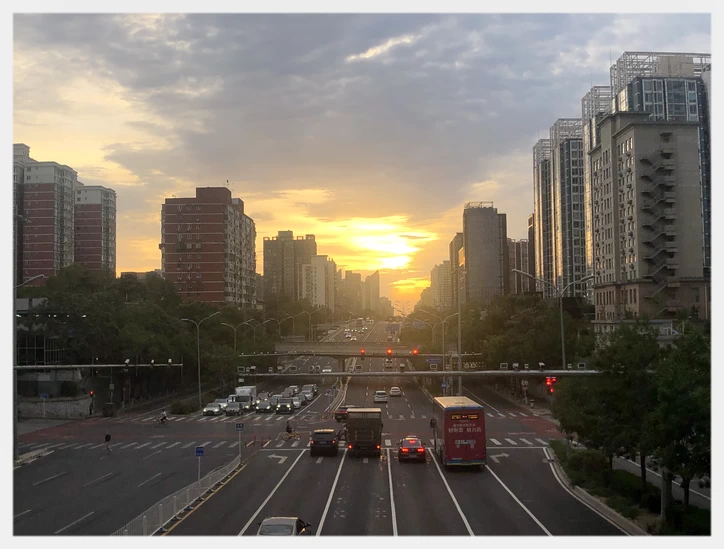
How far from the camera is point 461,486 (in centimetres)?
3103

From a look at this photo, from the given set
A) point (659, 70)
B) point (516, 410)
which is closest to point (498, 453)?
point (516, 410)

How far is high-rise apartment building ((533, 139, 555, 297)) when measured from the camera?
148 meters

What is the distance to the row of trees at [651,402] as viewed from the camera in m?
19.5

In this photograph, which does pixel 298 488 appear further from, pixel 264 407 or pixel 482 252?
pixel 482 252

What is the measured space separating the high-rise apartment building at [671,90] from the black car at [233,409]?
51.4m

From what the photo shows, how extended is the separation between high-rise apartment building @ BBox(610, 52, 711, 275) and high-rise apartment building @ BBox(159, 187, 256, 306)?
70.0m

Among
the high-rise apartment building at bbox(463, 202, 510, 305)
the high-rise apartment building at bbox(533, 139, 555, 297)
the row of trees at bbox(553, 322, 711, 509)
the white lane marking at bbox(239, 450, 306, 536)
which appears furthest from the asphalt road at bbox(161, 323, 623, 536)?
the high-rise apartment building at bbox(463, 202, 510, 305)

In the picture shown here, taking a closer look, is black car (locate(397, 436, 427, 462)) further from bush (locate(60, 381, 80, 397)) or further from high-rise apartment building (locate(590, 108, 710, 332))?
bush (locate(60, 381, 80, 397))

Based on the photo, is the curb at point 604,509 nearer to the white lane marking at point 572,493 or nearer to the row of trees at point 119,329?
the white lane marking at point 572,493

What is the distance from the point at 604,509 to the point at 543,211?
13066 centimetres

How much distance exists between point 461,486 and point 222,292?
98461 millimetres

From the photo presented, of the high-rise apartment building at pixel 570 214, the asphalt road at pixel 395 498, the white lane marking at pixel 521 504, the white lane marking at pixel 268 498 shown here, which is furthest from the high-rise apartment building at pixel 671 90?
the white lane marking at pixel 268 498

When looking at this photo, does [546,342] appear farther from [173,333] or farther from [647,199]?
[173,333]

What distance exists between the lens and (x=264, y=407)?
7256 cm
